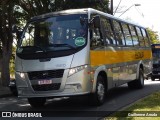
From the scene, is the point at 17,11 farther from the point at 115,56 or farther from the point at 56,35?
the point at 56,35

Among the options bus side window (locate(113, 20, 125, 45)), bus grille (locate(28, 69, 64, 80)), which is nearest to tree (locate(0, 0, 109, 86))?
bus side window (locate(113, 20, 125, 45))

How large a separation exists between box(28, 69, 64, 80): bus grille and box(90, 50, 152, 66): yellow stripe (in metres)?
1.04

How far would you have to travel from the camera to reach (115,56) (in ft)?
45.7

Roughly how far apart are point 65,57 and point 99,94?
1.78 m

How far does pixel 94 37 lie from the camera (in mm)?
11867

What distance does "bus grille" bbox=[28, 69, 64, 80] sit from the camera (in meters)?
11.0

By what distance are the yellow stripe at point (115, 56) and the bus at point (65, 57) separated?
3 cm

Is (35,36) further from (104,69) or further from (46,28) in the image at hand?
(104,69)

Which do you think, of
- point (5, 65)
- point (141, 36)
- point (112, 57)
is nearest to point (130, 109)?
point (112, 57)

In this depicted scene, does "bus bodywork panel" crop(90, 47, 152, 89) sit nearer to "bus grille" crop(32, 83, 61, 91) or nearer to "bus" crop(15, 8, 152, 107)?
"bus" crop(15, 8, 152, 107)

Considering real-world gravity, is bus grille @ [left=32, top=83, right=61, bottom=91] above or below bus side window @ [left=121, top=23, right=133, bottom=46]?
below

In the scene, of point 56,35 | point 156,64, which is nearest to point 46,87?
point 56,35

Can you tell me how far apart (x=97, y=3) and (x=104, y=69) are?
13341 mm

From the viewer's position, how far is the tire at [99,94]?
11.8m
